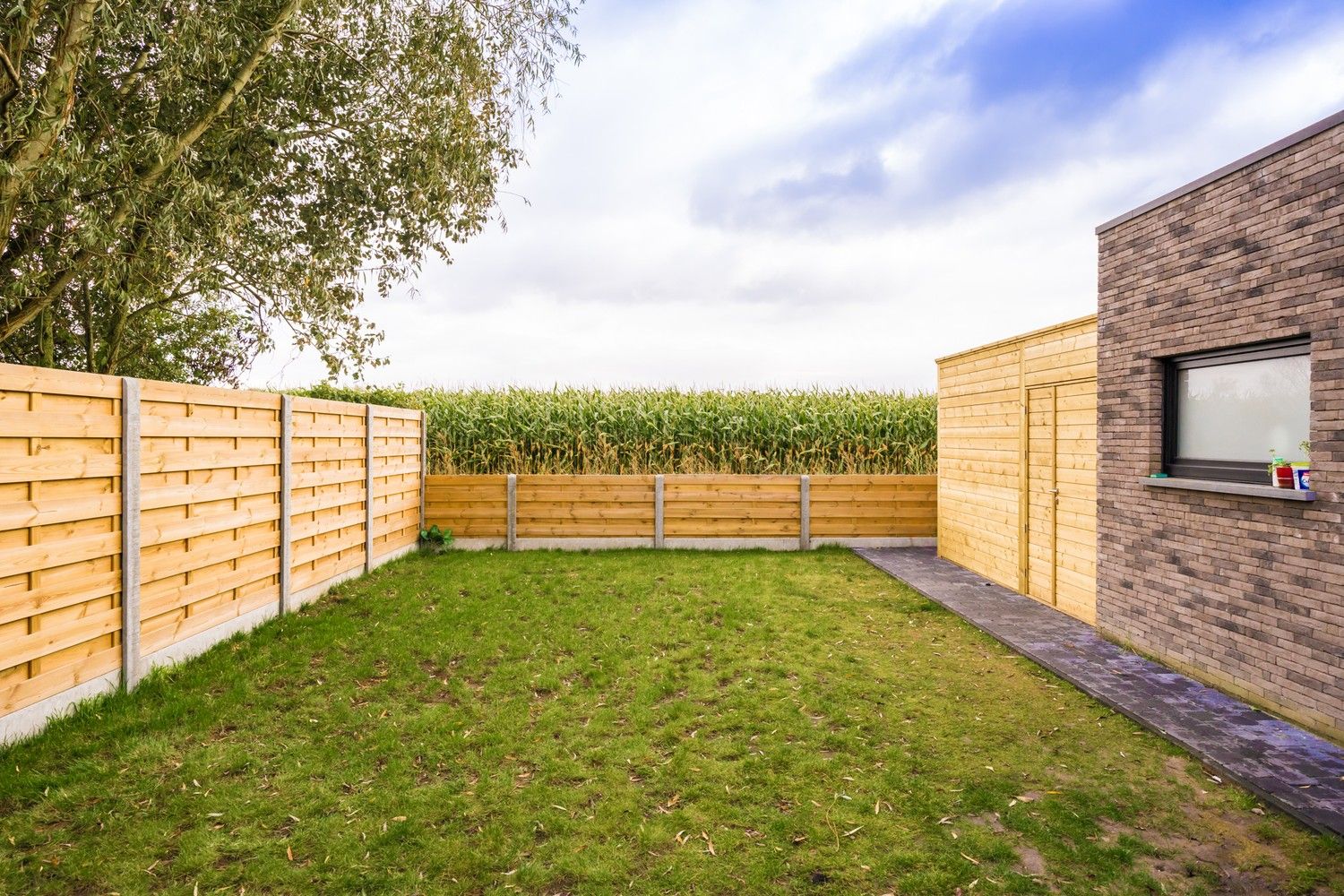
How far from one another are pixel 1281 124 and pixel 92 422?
8.13m

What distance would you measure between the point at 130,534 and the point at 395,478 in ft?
16.6

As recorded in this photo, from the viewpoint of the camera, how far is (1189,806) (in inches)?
129

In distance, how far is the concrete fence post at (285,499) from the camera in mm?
6520

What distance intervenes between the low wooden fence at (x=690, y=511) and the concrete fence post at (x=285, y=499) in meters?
3.98

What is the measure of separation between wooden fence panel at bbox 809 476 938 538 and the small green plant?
230 inches

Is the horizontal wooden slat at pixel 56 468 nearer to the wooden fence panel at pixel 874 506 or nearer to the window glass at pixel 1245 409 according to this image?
the window glass at pixel 1245 409

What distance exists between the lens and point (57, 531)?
4023 millimetres

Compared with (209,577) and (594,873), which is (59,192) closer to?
(209,577)

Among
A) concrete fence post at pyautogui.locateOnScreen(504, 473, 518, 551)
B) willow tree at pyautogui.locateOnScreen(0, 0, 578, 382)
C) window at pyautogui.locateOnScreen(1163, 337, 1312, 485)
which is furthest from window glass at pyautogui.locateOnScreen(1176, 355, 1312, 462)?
concrete fence post at pyautogui.locateOnScreen(504, 473, 518, 551)

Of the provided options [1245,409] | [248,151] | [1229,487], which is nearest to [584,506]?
[248,151]

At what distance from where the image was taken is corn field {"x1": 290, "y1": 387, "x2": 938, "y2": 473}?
12258mm

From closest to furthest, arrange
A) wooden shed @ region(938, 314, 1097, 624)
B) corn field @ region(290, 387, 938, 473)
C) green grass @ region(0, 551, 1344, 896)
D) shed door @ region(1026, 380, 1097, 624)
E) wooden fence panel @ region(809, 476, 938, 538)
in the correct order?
green grass @ region(0, 551, 1344, 896) → shed door @ region(1026, 380, 1097, 624) → wooden shed @ region(938, 314, 1097, 624) → wooden fence panel @ region(809, 476, 938, 538) → corn field @ region(290, 387, 938, 473)

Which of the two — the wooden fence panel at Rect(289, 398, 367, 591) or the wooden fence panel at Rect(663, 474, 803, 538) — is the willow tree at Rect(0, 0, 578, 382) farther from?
the wooden fence panel at Rect(663, 474, 803, 538)

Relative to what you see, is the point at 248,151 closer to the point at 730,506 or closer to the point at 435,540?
the point at 435,540
